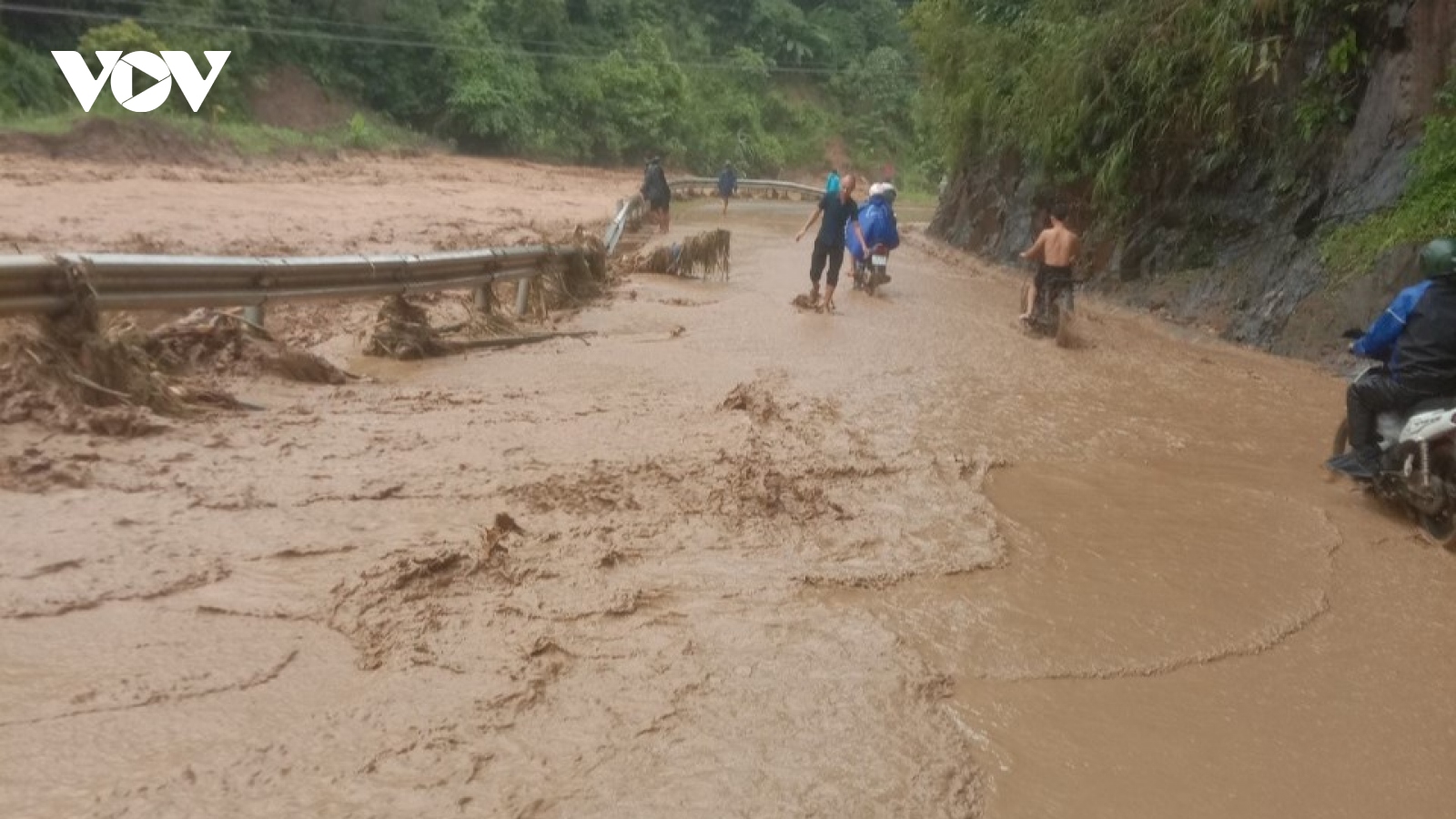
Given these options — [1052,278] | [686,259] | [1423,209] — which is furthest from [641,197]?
[1423,209]

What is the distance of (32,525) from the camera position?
4.63 m

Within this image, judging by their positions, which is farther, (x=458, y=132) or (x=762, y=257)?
(x=458, y=132)

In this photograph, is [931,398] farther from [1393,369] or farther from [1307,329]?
[1307,329]

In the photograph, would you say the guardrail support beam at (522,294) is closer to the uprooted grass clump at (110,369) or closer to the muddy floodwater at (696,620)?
the muddy floodwater at (696,620)

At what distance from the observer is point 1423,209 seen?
1034 cm

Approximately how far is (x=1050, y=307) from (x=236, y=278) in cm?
826

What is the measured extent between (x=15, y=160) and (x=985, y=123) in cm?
1867

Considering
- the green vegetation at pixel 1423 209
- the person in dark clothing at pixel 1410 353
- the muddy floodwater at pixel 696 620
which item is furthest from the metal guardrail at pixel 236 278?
the green vegetation at pixel 1423 209

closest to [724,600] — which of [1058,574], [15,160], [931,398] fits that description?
[1058,574]

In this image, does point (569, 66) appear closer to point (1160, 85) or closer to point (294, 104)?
point (294, 104)

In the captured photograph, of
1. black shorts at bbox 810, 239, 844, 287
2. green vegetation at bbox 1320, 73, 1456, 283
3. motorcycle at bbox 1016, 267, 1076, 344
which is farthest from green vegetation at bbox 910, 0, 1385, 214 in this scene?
black shorts at bbox 810, 239, 844, 287

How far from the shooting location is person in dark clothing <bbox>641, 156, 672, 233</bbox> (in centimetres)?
2435

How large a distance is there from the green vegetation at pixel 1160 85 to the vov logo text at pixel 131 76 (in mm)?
21250

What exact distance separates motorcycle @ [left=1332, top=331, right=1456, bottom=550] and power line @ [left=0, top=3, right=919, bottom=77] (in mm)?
32313
